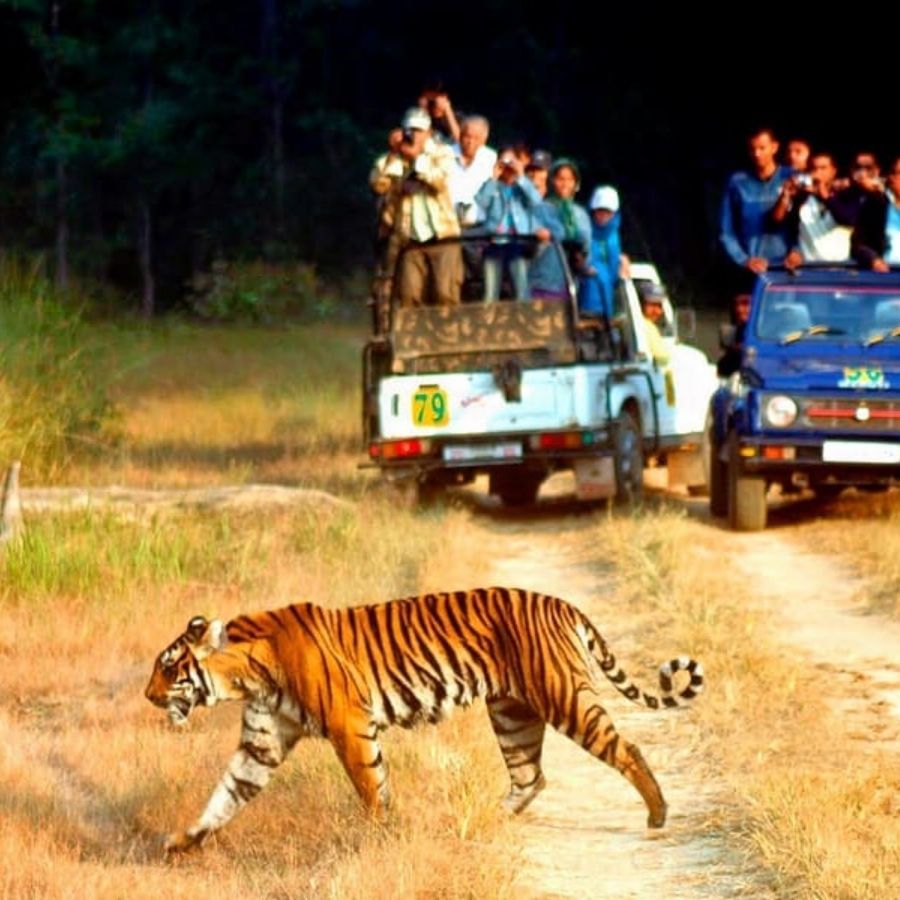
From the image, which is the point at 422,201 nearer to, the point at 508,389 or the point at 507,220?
the point at 507,220

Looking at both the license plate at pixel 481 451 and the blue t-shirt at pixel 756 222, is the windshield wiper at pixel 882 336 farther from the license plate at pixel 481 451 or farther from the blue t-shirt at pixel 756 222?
the license plate at pixel 481 451

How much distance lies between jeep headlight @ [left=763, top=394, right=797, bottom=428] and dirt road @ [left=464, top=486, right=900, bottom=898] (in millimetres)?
1299

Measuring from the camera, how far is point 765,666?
1120 cm

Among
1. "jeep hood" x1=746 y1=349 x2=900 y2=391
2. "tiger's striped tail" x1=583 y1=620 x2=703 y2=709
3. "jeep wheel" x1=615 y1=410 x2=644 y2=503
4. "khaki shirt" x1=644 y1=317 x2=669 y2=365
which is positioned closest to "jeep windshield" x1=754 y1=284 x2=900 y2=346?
"jeep hood" x1=746 y1=349 x2=900 y2=391

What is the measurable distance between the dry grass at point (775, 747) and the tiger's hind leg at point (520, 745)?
61cm

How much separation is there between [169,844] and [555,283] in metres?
11.0

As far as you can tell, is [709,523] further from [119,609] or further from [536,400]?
[119,609]

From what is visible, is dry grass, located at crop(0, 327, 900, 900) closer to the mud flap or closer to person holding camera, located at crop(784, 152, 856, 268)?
the mud flap

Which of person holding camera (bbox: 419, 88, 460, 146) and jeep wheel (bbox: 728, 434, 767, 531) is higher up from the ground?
person holding camera (bbox: 419, 88, 460, 146)

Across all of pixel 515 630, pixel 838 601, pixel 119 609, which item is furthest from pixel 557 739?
pixel 838 601

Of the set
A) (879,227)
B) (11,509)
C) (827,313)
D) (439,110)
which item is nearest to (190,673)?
(11,509)

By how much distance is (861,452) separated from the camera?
677 inches

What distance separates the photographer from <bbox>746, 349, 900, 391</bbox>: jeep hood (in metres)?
17.3

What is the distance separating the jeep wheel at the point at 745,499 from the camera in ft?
57.2
